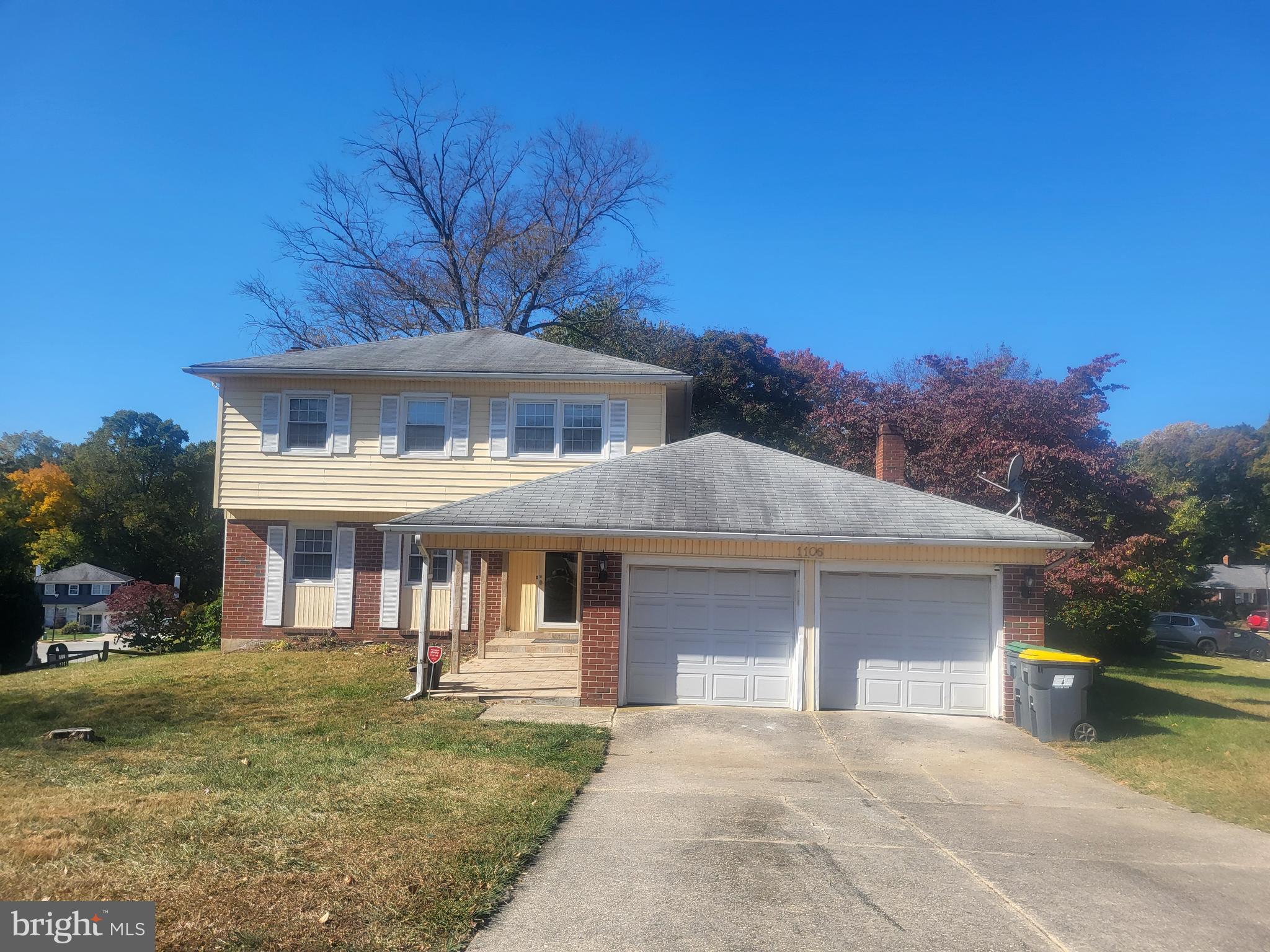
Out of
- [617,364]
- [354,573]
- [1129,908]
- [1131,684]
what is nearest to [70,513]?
[354,573]

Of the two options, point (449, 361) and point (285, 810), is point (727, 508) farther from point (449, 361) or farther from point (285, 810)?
point (449, 361)

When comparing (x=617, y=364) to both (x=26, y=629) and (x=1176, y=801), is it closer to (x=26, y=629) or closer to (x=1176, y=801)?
(x=1176, y=801)

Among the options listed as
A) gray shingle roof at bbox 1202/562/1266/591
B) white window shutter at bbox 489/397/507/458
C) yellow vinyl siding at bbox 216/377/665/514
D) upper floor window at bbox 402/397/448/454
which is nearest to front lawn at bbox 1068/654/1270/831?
yellow vinyl siding at bbox 216/377/665/514

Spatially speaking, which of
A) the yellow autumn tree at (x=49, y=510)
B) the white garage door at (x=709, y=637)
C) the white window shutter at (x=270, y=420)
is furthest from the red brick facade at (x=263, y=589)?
the yellow autumn tree at (x=49, y=510)

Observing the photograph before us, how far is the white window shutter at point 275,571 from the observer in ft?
58.2

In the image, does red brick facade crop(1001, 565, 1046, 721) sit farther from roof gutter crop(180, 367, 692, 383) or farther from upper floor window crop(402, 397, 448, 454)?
upper floor window crop(402, 397, 448, 454)

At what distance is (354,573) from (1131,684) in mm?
15572

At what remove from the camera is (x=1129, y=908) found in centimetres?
529

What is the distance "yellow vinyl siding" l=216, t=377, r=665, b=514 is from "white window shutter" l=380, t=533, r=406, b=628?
0.91 m

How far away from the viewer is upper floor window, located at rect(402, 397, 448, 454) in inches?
696

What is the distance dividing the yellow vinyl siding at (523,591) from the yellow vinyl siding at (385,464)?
5.44ft

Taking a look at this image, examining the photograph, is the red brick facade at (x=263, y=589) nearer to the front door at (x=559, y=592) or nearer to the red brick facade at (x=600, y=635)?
the front door at (x=559, y=592)

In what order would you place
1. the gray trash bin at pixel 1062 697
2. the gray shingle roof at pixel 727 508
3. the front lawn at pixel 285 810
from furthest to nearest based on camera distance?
1. the gray shingle roof at pixel 727 508
2. the gray trash bin at pixel 1062 697
3. the front lawn at pixel 285 810

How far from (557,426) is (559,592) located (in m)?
3.48
